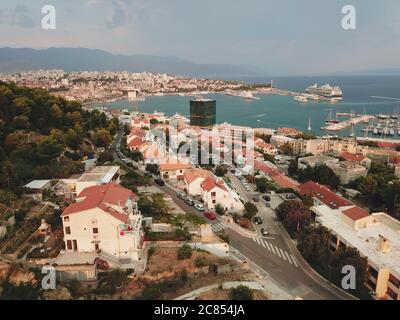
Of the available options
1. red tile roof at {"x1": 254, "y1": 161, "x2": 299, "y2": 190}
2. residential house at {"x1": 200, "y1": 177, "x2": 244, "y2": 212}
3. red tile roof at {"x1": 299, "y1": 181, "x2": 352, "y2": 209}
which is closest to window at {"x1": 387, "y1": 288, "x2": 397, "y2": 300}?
red tile roof at {"x1": 299, "y1": 181, "x2": 352, "y2": 209}

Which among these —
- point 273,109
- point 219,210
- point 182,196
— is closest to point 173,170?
point 182,196

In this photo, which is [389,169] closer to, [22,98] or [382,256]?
[382,256]

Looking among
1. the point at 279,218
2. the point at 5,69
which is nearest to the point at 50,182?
the point at 279,218

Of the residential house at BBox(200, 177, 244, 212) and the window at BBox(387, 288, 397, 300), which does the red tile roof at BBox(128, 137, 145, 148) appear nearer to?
the residential house at BBox(200, 177, 244, 212)

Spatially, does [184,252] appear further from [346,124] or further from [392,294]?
[346,124]

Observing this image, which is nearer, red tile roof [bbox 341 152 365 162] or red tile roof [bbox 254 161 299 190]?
red tile roof [bbox 254 161 299 190]

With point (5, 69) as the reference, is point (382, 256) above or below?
below
